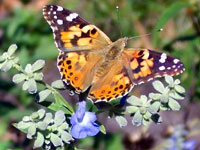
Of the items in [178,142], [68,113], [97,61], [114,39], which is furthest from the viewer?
[114,39]

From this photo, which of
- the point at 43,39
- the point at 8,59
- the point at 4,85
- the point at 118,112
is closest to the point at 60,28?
the point at 8,59

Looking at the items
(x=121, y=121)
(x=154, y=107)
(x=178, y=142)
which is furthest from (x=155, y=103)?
(x=178, y=142)

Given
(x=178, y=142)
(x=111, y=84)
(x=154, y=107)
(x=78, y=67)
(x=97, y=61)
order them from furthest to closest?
(x=178, y=142) → (x=97, y=61) → (x=78, y=67) → (x=111, y=84) → (x=154, y=107)

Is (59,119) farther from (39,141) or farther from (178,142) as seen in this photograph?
(178,142)

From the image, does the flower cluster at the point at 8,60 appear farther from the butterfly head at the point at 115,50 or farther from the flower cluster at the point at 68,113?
the butterfly head at the point at 115,50

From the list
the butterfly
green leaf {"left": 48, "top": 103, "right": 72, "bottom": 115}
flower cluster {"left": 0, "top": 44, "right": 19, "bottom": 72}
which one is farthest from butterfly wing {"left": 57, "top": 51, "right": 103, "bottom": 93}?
flower cluster {"left": 0, "top": 44, "right": 19, "bottom": 72}

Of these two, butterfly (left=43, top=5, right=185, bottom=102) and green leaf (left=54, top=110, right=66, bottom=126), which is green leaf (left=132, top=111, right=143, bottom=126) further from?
green leaf (left=54, top=110, right=66, bottom=126)
